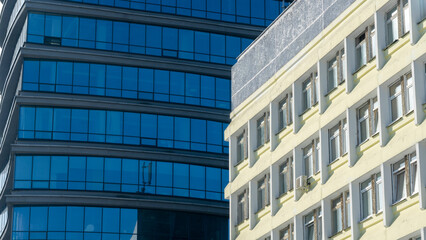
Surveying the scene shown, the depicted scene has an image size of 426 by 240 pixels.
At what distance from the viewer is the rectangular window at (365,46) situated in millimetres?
34906

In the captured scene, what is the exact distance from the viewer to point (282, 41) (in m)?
41.8

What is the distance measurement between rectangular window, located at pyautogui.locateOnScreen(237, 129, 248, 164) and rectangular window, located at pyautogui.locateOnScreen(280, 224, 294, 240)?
5.08 metres

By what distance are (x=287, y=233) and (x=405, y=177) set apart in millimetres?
9178

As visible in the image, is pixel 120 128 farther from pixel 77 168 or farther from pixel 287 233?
pixel 287 233

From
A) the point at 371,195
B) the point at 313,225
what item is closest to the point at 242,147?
the point at 313,225

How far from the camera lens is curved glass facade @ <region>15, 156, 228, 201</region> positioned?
227 feet

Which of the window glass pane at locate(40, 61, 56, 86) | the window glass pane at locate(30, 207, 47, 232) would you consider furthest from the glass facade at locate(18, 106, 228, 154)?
the window glass pane at locate(30, 207, 47, 232)

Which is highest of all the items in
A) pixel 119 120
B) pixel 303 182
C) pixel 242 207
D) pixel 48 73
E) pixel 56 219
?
pixel 48 73

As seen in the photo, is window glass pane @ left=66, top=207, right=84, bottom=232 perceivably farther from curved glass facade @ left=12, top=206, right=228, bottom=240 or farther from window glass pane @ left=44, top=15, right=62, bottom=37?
window glass pane @ left=44, top=15, right=62, bottom=37

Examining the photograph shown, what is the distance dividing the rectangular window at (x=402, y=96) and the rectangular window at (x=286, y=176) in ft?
25.2

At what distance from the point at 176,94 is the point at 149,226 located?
32.3 ft

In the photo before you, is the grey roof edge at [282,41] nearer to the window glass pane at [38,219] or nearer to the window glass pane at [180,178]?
the window glass pane at [180,178]

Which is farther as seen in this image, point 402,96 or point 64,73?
point 64,73

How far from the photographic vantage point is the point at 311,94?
39125 mm
